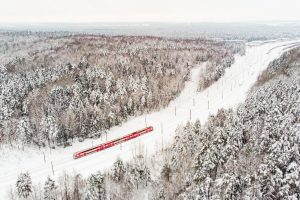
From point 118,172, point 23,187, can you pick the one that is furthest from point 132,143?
A: point 23,187

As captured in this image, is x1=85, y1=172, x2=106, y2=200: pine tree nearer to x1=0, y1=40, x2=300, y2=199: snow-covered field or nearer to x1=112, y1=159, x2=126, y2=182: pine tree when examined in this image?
x1=112, y1=159, x2=126, y2=182: pine tree

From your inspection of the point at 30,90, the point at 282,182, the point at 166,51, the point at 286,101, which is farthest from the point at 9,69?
the point at 282,182

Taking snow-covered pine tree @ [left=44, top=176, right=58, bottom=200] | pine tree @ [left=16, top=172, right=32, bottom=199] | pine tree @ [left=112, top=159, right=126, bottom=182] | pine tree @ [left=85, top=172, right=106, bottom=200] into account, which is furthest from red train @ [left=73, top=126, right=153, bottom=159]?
pine tree @ [left=16, top=172, right=32, bottom=199]

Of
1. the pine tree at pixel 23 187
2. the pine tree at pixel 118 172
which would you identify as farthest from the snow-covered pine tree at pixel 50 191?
the pine tree at pixel 118 172

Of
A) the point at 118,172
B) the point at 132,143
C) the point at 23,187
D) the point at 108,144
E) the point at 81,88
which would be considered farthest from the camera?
the point at 81,88

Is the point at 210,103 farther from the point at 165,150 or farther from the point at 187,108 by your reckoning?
the point at 165,150

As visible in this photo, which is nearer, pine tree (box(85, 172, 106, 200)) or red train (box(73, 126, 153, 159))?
pine tree (box(85, 172, 106, 200))

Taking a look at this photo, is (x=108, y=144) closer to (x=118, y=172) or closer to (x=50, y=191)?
(x=118, y=172)

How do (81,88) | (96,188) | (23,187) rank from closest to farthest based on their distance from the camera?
(96,188) < (23,187) < (81,88)
